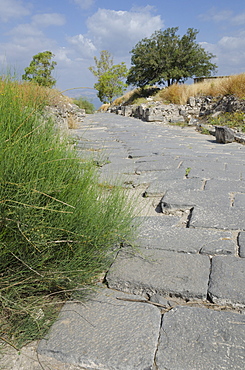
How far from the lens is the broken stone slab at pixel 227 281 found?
173 centimetres

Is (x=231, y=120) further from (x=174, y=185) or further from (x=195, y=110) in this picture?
(x=174, y=185)

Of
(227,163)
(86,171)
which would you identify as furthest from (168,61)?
(86,171)

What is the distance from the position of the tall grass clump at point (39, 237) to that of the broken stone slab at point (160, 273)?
14 centimetres

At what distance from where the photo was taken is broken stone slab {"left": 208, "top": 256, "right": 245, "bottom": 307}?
1.73m

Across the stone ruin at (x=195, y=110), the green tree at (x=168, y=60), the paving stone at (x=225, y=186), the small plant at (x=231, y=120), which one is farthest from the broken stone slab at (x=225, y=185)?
the green tree at (x=168, y=60)

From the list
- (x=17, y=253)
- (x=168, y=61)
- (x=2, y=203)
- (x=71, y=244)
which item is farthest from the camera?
(x=168, y=61)

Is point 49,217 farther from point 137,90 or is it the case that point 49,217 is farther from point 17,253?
point 137,90

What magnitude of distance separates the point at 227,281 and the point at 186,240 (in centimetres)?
55

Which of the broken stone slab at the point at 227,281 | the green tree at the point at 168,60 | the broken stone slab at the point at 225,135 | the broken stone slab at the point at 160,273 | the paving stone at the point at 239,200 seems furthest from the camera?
the green tree at the point at 168,60

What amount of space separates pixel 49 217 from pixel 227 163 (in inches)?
143

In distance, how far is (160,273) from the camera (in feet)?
6.47

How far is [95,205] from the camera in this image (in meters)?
2.05

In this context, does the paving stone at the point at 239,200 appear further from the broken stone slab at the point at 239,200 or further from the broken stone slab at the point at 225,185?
the broken stone slab at the point at 225,185

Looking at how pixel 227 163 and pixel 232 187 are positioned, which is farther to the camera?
pixel 227 163
